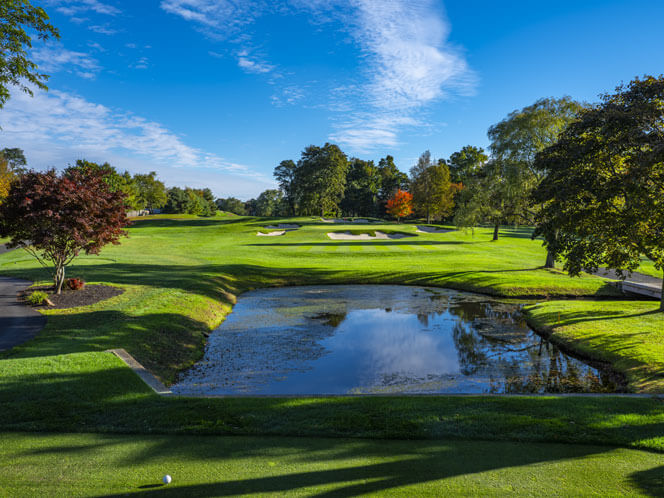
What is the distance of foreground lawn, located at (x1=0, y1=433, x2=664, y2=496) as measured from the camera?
462 cm

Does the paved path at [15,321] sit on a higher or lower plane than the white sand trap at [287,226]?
lower

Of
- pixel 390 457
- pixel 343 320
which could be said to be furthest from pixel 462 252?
pixel 390 457

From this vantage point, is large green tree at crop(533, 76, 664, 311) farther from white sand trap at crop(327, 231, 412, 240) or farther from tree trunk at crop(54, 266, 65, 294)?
white sand trap at crop(327, 231, 412, 240)

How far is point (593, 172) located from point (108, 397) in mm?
14125

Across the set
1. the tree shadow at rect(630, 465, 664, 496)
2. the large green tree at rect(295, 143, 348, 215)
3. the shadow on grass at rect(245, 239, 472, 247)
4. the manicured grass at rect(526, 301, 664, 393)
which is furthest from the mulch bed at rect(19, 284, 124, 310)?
the large green tree at rect(295, 143, 348, 215)

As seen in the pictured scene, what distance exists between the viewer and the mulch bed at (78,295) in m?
15.7

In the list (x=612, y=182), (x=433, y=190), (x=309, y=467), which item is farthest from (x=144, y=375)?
(x=433, y=190)

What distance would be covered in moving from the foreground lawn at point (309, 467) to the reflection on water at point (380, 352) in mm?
4493

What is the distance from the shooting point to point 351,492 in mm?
4574

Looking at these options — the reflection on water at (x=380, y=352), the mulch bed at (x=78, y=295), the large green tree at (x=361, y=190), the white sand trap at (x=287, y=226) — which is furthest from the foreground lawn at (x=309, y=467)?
the large green tree at (x=361, y=190)

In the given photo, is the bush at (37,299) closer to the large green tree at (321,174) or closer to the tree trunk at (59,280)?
the tree trunk at (59,280)

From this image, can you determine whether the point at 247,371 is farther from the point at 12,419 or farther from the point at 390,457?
the point at 390,457

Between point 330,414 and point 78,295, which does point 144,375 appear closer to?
point 330,414

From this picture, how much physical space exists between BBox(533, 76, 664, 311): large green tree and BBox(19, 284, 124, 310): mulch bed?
58.3ft
